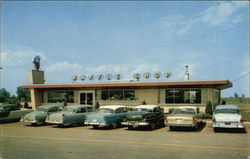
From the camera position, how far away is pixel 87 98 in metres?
29.7

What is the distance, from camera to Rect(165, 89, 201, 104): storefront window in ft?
81.1

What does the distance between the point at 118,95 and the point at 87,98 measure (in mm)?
4185

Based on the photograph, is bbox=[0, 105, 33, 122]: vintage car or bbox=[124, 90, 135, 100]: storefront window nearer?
bbox=[0, 105, 33, 122]: vintage car

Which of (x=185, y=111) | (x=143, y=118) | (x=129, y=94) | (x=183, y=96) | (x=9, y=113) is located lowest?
(x=9, y=113)

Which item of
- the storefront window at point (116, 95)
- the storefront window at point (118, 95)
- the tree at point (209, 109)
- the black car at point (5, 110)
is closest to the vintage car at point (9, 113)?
the black car at point (5, 110)

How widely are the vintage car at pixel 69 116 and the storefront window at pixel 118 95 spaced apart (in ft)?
28.8

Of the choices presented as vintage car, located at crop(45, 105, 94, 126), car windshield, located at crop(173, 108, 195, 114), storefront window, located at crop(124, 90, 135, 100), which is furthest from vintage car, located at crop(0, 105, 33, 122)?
car windshield, located at crop(173, 108, 195, 114)

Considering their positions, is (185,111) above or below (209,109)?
above

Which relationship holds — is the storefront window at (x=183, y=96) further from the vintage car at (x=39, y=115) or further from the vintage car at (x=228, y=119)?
the vintage car at (x=39, y=115)

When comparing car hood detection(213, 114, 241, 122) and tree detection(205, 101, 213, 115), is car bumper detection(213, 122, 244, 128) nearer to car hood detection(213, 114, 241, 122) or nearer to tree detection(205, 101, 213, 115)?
car hood detection(213, 114, 241, 122)

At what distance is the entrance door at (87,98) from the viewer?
29513mm

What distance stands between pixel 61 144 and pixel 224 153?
7154mm

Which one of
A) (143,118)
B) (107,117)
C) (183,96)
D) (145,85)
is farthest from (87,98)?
(143,118)

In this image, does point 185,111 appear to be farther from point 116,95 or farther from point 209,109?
point 116,95
